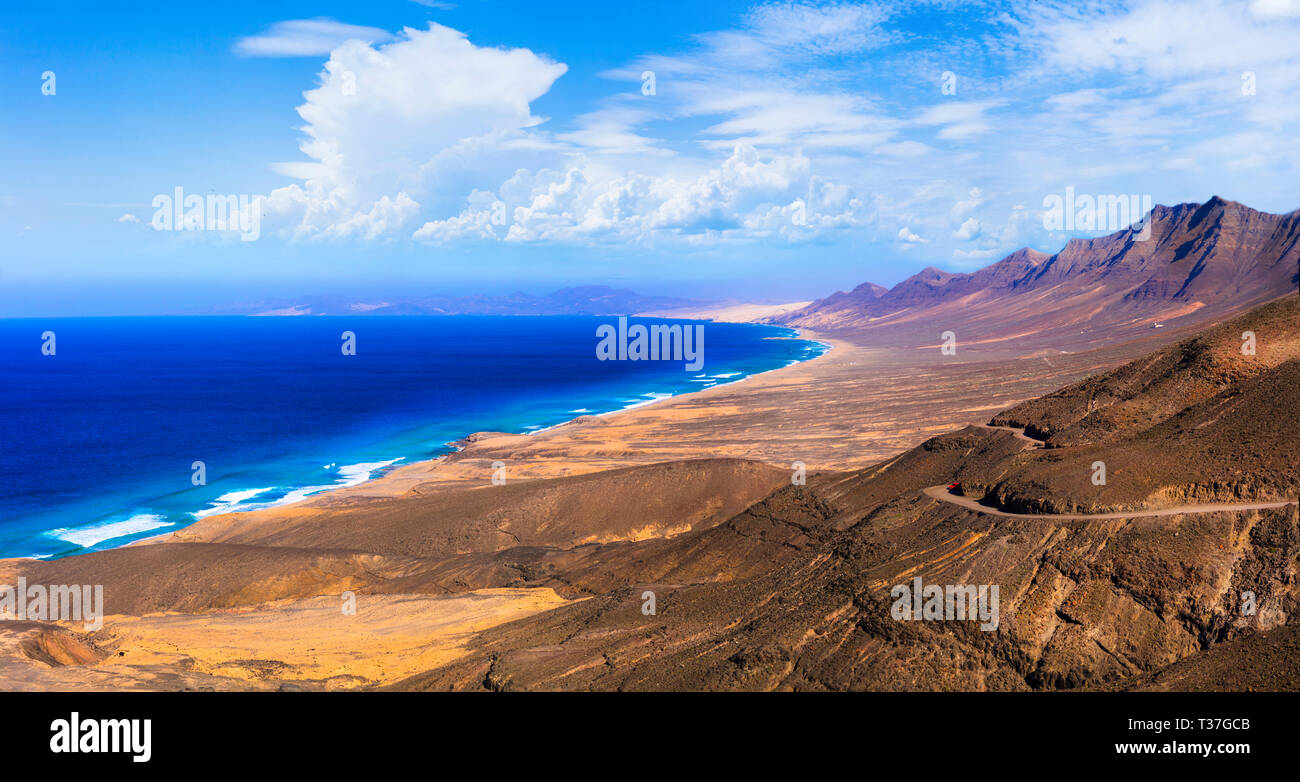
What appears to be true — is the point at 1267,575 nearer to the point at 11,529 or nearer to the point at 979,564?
the point at 979,564

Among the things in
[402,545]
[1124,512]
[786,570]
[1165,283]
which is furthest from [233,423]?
[1165,283]

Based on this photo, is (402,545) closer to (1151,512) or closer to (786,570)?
(786,570)

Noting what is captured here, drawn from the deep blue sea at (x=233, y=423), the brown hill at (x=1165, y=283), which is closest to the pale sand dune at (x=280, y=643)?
the deep blue sea at (x=233, y=423)

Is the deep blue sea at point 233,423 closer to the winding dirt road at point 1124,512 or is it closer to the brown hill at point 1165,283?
the winding dirt road at point 1124,512

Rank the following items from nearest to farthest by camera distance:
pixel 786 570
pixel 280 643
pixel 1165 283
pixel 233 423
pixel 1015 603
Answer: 1. pixel 1015 603
2. pixel 786 570
3. pixel 280 643
4. pixel 233 423
5. pixel 1165 283

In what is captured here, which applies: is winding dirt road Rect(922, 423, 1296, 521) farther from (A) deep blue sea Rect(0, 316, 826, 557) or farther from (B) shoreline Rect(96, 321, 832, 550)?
(A) deep blue sea Rect(0, 316, 826, 557)

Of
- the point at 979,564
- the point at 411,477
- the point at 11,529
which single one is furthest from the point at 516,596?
the point at 11,529

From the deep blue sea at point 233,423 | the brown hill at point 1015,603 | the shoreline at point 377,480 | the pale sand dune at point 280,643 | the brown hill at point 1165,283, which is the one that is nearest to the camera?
the brown hill at point 1015,603

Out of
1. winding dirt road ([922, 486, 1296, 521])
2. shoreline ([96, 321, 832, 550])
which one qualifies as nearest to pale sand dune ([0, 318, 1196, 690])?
shoreline ([96, 321, 832, 550])
